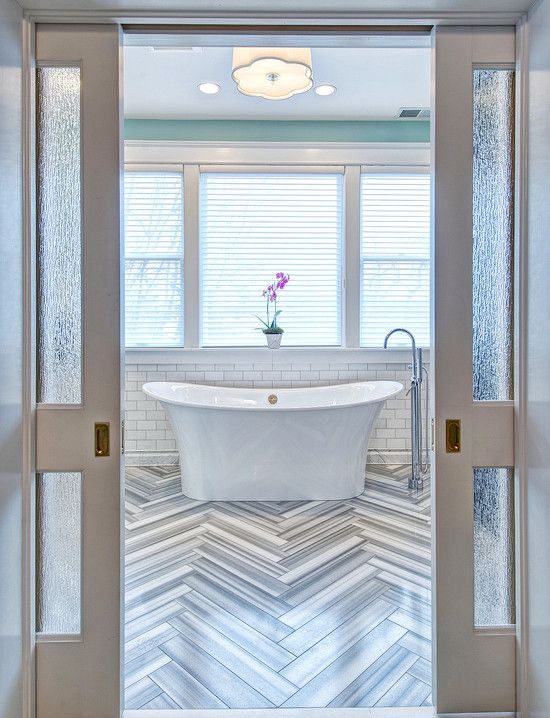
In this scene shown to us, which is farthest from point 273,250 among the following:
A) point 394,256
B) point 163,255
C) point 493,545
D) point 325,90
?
point 493,545

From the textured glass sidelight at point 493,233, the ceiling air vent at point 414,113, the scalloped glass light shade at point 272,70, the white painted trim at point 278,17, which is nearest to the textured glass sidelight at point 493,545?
the textured glass sidelight at point 493,233

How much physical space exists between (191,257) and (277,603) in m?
2.83

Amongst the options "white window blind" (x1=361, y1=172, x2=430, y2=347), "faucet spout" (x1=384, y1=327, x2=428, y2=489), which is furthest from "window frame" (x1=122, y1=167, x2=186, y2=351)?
"faucet spout" (x1=384, y1=327, x2=428, y2=489)

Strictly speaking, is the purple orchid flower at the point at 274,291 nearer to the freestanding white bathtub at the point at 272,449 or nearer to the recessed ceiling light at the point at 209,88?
the freestanding white bathtub at the point at 272,449

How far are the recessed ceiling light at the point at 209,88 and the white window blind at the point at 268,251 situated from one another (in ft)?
2.15

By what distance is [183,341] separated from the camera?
422 centimetres

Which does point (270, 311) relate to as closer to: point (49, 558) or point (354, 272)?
point (354, 272)

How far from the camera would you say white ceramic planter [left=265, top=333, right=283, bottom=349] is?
404cm

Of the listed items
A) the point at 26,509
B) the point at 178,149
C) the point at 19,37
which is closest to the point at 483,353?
the point at 26,509

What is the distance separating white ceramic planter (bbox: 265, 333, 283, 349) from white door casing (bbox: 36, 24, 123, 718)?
257 centimetres

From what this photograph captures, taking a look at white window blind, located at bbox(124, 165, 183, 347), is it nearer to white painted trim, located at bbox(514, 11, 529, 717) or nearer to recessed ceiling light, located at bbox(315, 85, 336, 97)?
recessed ceiling light, located at bbox(315, 85, 336, 97)

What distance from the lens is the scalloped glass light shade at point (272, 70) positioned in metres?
2.67

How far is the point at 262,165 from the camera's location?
13.7ft

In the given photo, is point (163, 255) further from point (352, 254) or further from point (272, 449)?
point (272, 449)
